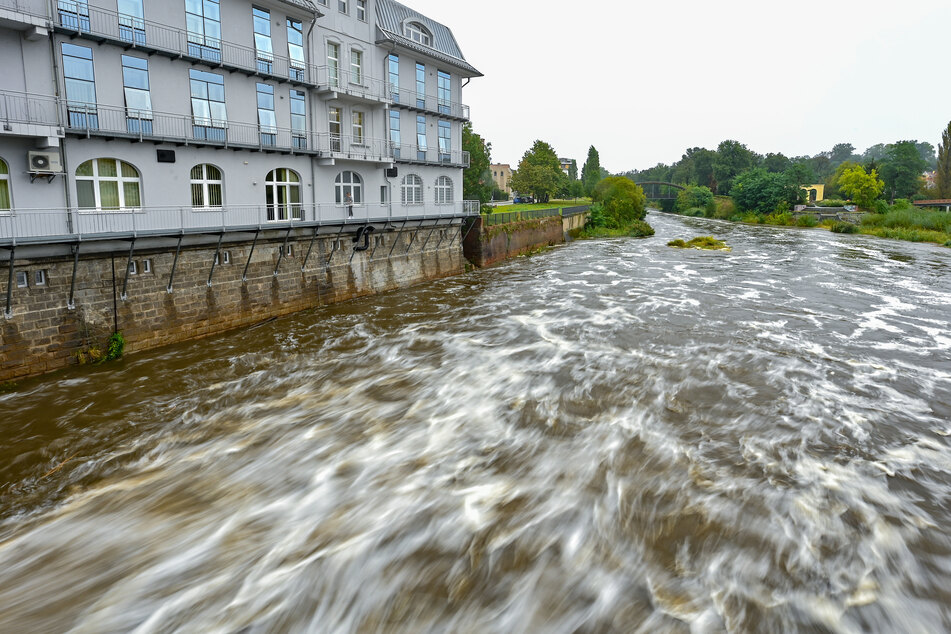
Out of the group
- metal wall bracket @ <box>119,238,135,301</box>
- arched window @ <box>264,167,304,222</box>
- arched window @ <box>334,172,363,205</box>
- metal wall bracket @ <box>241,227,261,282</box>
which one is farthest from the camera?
arched window @ <box>334,172,363,205</box>

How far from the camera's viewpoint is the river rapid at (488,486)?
6.45m

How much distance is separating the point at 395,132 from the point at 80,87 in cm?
1385

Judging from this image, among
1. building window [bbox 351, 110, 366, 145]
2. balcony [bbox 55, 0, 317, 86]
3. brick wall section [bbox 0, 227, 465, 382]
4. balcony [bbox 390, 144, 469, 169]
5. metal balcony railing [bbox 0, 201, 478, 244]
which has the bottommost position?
brick wall section [bbox 0, 227, 465, 382]

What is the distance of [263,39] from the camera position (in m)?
19.8

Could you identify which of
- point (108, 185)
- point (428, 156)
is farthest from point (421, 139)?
point (108, 185)

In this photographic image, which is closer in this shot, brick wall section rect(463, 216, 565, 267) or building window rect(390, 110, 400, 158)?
building window rect(390, 110, 400, 158)

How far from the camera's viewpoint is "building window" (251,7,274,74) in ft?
64.0

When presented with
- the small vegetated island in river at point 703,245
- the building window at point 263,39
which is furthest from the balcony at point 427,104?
the small vegetated island in river at point 703,245

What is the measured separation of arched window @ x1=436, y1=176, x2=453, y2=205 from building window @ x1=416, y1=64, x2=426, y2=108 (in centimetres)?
394

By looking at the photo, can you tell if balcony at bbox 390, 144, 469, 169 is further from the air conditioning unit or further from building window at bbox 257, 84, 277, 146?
the air conditioning unit

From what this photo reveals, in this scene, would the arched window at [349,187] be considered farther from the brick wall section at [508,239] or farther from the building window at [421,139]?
the brick wall section at [508,239]

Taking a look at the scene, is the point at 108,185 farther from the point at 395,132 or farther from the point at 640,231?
the point at 640,231

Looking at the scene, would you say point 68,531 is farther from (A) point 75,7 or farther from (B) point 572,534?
(A) point 75,7

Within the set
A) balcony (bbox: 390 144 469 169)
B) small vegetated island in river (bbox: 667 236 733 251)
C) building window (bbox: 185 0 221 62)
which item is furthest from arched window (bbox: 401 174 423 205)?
small vegetated island in river (bbox: 667 236 733 251)
